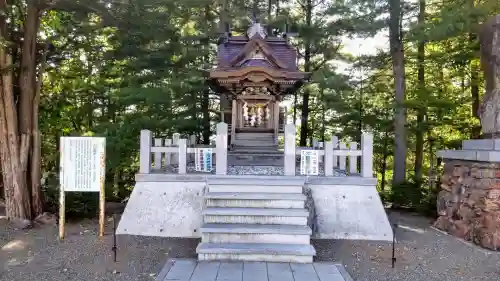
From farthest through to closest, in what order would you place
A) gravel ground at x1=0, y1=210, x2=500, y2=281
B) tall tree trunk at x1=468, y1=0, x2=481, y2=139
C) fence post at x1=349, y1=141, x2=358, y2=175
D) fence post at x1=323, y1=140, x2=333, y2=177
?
tall tree trunk at x1=468, y1=0, x2=481, y2=139 → fence post at x1=349, y1=141, x2=358, y2=175 → fence post at x1=323, y1=140, x2=333, y2=177 → gravel ground at x1=0, y1=210, x2=500, y2=281

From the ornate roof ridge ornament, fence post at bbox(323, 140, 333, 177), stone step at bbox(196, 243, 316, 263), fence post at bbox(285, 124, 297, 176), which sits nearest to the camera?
stone step at bbox(196, 243, 316, 263)

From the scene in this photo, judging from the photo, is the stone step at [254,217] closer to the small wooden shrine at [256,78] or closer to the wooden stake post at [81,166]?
the wooden stake post at [81,166]

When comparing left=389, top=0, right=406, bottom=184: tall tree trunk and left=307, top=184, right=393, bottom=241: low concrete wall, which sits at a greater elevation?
left=389, top=0, right=406, bottom=184: tall tree trunk

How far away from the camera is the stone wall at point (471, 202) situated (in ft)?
20.4

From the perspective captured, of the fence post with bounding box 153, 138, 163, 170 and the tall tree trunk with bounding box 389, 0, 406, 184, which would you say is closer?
the fence post with bounding box 153, 138, 163, 170

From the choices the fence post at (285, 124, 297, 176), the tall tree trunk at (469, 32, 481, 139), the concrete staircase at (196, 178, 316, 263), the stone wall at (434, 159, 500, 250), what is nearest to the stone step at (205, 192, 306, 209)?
the concrete staircase at (196, 178, 316, 263)

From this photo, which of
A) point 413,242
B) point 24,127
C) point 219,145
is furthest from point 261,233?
point 24,127

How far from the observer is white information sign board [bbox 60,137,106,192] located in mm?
6312

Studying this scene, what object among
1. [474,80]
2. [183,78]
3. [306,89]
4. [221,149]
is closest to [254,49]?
[183,78]

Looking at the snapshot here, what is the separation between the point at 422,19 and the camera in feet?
36.1

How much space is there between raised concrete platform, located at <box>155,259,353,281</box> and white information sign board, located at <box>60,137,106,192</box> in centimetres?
228

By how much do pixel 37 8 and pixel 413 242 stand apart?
8558 mm

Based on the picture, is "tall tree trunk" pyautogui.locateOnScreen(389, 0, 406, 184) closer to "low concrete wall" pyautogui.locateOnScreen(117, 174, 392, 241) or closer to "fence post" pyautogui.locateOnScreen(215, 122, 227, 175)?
"low concrete wall" pyautogui.locateOnScreen(117, 174, 392, 241)

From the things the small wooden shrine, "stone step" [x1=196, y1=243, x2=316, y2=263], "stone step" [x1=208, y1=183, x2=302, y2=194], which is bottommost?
"stone step" [x1=196, y1=243, x2=316, y2=263]
